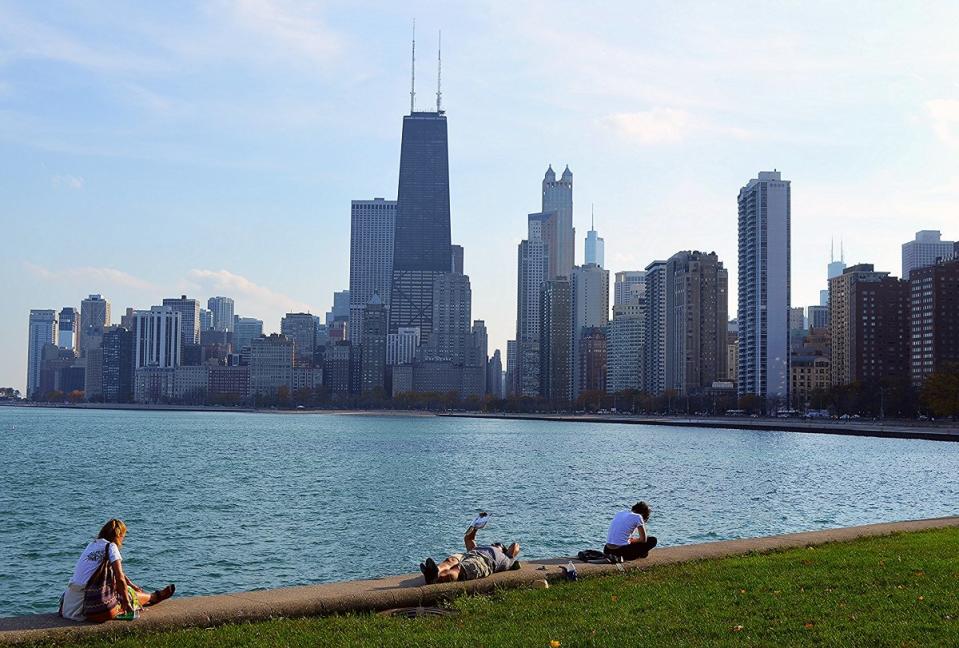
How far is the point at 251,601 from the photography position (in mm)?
15875

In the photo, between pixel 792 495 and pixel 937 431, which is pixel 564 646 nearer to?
pixel 792 495

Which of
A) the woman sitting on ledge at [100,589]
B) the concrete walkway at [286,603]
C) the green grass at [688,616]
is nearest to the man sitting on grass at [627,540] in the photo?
the concrete walkway at [286,603]

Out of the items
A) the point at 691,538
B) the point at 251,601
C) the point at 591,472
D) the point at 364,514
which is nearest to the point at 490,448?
the point at 591,472

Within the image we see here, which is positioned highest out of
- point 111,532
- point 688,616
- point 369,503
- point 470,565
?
point 111,532

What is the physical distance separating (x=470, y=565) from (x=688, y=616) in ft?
14.5

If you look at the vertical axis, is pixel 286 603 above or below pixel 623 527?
below

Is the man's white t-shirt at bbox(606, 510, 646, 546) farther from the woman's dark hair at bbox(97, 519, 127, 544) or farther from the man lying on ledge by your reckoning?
the woman's dark hair at bbox(97, 519, 127, 544)

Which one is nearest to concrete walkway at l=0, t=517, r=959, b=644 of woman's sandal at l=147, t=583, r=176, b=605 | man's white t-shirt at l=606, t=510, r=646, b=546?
woman's sandal at l=147, t=583, r=176, b=605

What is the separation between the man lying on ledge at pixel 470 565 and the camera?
17.2 m

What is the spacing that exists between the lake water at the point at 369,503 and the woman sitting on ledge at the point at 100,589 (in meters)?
11.3

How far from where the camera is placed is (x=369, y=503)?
4844 cm

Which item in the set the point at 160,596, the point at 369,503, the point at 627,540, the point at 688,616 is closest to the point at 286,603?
the point at 160,596

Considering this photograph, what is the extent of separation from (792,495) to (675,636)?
43.6 metres

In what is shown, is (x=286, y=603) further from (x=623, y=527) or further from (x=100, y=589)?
(x=623, y=527)
